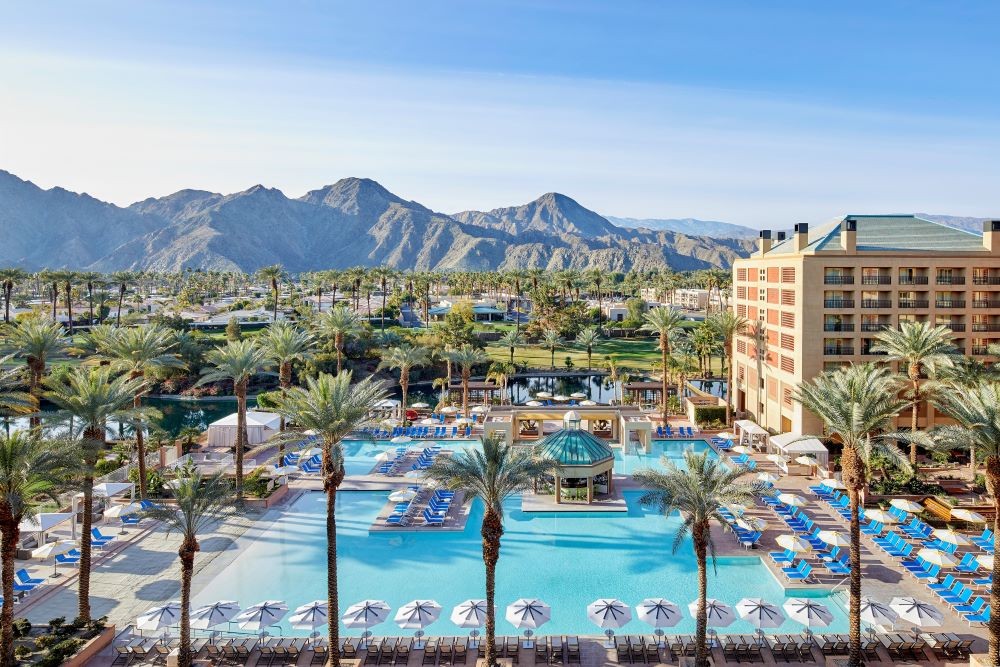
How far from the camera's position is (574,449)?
3198 cm

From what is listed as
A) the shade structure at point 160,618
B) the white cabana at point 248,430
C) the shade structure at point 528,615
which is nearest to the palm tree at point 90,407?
the shade structure at point 160,618

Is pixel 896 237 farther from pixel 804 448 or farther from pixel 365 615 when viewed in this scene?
pixel 365 615

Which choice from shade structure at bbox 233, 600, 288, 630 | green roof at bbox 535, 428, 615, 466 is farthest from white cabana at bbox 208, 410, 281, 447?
shade structure at bbox 233, 600, 288, 630

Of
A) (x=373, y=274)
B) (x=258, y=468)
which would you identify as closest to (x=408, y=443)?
(x=258, y=468)

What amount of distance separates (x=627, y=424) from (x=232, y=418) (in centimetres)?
2531

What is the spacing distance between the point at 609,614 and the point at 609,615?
0.04 m

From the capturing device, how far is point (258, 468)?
34875 millimetres

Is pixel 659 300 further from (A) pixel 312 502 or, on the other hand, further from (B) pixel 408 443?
(A) pixel 312 502

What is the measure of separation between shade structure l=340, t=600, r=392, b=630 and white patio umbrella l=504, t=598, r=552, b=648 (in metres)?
3.65

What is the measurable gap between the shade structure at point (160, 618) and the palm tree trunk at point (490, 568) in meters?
8.91

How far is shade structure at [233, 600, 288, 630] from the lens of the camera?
18.7 meters

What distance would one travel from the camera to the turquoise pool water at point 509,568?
2231cm

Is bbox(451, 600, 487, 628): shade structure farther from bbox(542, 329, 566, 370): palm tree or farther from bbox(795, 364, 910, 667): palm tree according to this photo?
bbox(542, 329, 566, 370): palm tree

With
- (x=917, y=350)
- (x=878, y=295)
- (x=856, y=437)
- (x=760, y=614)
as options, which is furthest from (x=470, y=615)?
(x=878, y=295)
